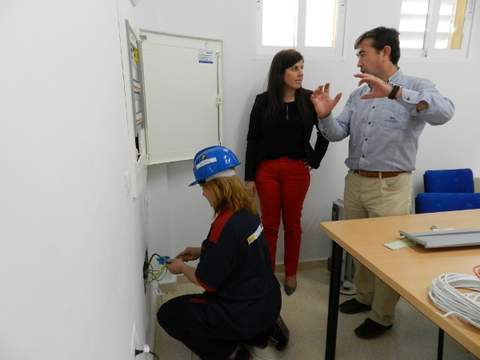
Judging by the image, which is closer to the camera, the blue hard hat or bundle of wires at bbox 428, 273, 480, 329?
bundle of wires at bbox 428, 273, 480, 329

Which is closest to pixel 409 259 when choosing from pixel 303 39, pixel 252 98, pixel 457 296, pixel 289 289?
pixel 457 296

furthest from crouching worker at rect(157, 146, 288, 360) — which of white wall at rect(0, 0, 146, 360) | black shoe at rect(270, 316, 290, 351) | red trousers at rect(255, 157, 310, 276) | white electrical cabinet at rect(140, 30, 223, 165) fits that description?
red trousers at rect(255, 157, 310, 276)

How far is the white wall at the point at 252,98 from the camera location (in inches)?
87.9

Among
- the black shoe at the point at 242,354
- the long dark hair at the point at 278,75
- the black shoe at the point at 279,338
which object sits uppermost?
the long dark hair at the point at 278,75

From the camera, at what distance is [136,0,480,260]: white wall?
2.23m

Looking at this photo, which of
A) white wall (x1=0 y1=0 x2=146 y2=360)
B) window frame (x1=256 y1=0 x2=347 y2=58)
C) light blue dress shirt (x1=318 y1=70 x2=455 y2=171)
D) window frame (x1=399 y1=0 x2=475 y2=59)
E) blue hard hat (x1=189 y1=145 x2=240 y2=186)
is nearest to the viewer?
white wall (x1=0 y1=0 x2=146 y2=360)

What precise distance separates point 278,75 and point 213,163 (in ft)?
3.57

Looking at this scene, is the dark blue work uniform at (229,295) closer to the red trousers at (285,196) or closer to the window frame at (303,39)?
the red trousers at (285,196)

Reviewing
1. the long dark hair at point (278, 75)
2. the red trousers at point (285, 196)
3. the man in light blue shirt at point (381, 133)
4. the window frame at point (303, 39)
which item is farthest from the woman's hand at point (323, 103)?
the window frame at point (303, 39)

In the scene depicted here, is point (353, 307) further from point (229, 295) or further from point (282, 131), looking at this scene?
point (282, 131)

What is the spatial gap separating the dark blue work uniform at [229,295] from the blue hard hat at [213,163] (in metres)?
0.19

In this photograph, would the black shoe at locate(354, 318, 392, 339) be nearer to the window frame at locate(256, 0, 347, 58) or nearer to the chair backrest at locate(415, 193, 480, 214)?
the chair backrest at locate(415, 193, 480, 214)

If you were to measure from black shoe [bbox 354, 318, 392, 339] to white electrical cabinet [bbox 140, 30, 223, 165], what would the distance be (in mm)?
A: 1555

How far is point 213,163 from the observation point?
1.41 meters
